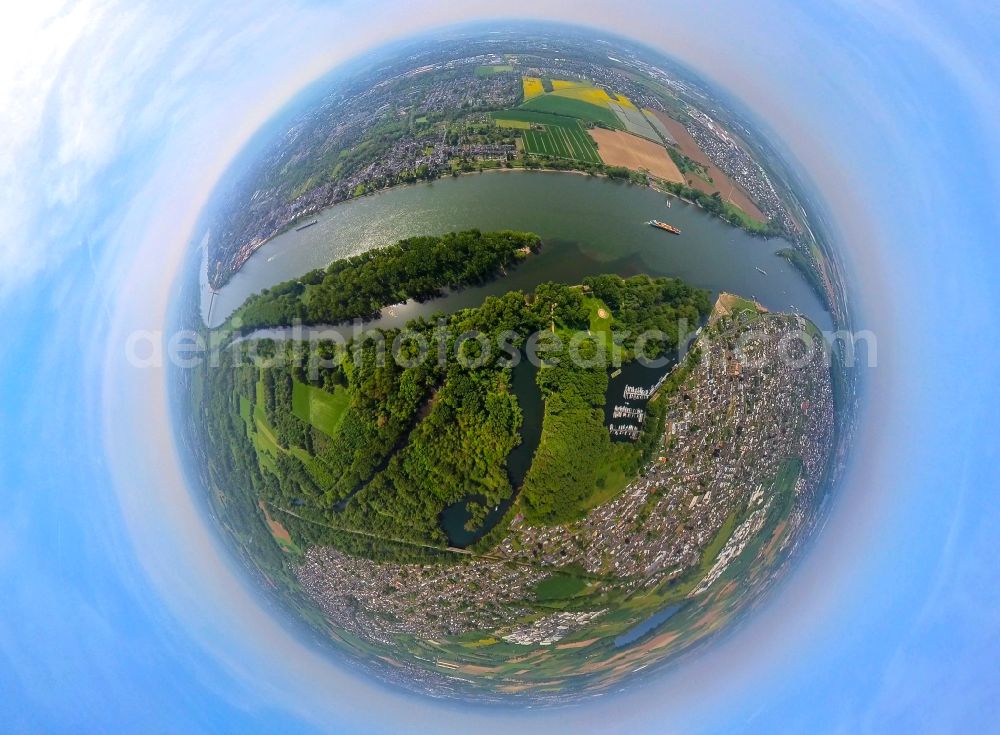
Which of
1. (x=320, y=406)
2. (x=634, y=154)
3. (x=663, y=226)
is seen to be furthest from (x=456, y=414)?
(x=634, y=154)

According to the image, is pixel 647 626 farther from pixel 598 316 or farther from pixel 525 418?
pixel 598 316

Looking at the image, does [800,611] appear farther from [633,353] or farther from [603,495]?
[633,353]

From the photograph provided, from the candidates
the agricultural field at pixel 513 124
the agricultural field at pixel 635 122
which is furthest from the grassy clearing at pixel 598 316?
the agricultural field at pixel 635 122

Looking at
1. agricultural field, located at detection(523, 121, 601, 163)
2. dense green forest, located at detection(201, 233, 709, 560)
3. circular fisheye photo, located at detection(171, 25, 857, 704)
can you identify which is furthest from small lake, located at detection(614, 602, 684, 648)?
agricultural field, located at detection(523, 121, 601, 163)

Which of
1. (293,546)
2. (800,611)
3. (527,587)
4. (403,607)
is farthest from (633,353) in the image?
(800,611)

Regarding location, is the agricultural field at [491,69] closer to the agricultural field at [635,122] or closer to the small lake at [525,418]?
the agricultural field at [635,122]
